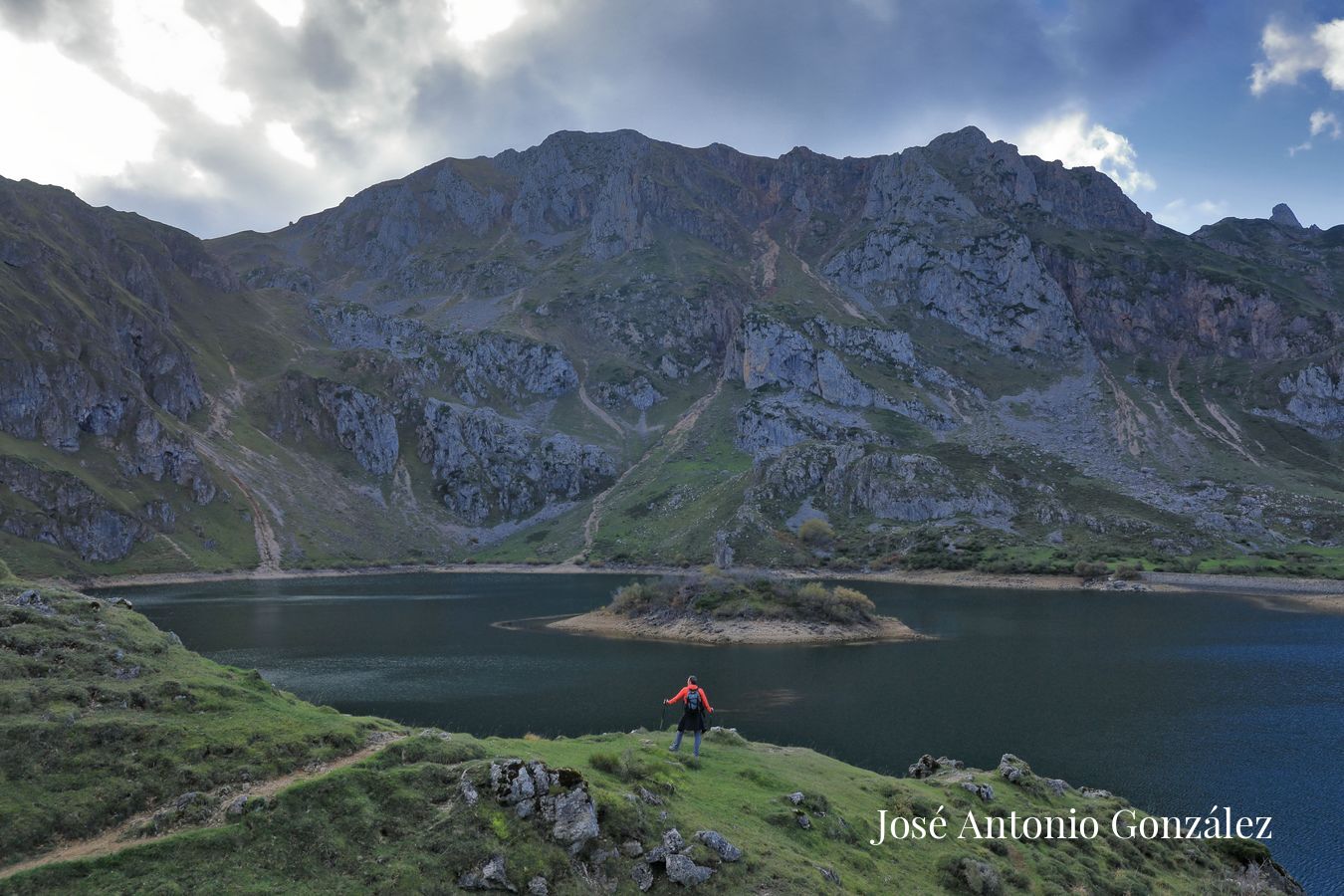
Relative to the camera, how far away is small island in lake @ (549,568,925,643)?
311ft

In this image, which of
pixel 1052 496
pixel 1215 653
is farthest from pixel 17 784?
pixel 1052 496

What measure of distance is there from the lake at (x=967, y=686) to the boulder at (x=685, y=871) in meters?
27.7

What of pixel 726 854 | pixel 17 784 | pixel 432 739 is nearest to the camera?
pixel 17 784

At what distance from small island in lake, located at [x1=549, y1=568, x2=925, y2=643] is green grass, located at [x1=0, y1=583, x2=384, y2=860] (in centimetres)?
7605

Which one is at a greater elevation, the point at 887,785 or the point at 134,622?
the point at 134,622

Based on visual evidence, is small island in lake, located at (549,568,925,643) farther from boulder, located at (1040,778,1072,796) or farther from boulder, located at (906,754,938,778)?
boulder, located at (1040,778,1072,796)

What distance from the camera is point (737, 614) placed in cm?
9894

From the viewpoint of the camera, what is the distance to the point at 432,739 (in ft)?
67.7

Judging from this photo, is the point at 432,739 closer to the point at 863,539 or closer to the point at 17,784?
the point at 17,784

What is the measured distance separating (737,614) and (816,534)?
295 ft

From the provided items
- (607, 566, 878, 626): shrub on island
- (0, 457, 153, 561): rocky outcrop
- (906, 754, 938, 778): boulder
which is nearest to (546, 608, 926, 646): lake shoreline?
(607, 566, 878, 626): shrub on island

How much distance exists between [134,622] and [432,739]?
1419cm

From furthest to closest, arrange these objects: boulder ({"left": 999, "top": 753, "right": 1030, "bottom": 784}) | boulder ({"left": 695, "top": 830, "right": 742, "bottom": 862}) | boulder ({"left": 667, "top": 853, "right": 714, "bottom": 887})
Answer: boulder ({"left": 999, "top": 753, "right": 1030, "bottom": 784})
boulder ({"left": 695, "top": 830, "right": 742, "bottom": 862})
boulder ({"left": 667, "top": 853, "right": 714, "bottom": 887})

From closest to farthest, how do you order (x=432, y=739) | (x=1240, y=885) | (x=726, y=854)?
(x=726, y=854)
(x=432, y=739)
(x=1240, y=885)
